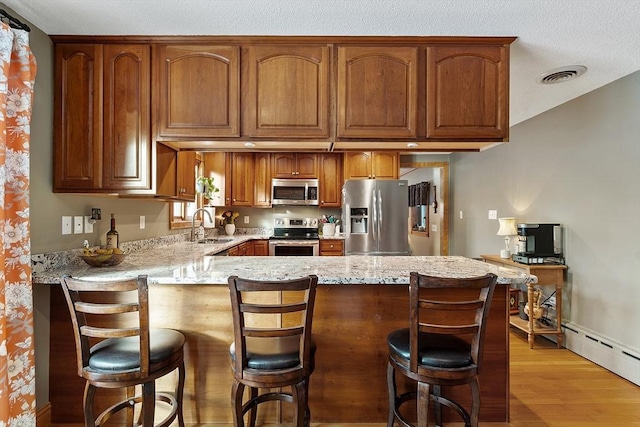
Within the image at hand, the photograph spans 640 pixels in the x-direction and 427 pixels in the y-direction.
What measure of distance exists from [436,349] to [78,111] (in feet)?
8.25

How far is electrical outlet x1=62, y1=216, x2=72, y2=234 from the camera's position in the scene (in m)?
2.10

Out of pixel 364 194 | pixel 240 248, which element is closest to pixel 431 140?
pixel 364 194

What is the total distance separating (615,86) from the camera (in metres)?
2.73

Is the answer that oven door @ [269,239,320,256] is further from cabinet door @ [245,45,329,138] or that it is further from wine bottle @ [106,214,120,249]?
cabinet door @ [245,45,329,138]

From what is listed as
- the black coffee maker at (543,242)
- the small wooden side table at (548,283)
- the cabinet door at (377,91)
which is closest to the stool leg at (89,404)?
the cabinet door at (377,91)

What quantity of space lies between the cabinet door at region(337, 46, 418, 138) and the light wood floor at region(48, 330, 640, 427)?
1.81 metres

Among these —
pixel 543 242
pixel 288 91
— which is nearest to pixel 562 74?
pixel 543 242

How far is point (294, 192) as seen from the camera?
5016 millimetres

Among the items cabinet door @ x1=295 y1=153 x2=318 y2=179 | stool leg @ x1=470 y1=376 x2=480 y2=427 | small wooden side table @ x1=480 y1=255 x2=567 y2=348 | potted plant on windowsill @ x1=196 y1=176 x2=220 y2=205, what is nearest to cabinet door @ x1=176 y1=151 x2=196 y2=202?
potted plant on windowsill @ x1=196 y1=176 x2=220 y2=205

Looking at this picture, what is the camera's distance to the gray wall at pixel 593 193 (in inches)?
103

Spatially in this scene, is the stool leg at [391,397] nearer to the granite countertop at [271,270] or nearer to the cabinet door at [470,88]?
the granite countertop at [271,270]

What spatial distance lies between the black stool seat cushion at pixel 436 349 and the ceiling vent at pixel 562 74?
2.19 m

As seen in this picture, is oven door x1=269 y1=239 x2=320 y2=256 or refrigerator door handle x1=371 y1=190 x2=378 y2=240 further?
oven door x1=269 y1=239 x2=320 y2=256

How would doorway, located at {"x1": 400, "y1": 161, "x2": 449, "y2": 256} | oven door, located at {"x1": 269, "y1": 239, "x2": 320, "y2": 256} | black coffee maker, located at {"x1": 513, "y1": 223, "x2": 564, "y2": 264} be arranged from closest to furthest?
1. black coffee maker, located at {"x1": 513, "y1": 223, "x2": 564, "y2": 264}
2. oven door, located at {"x1": 269, "y1": 239, "x2": 320, "y2": 256}
3. doorway, located at {"x1": 400, "y1": 161, "x2": 449, "y2": 256}
